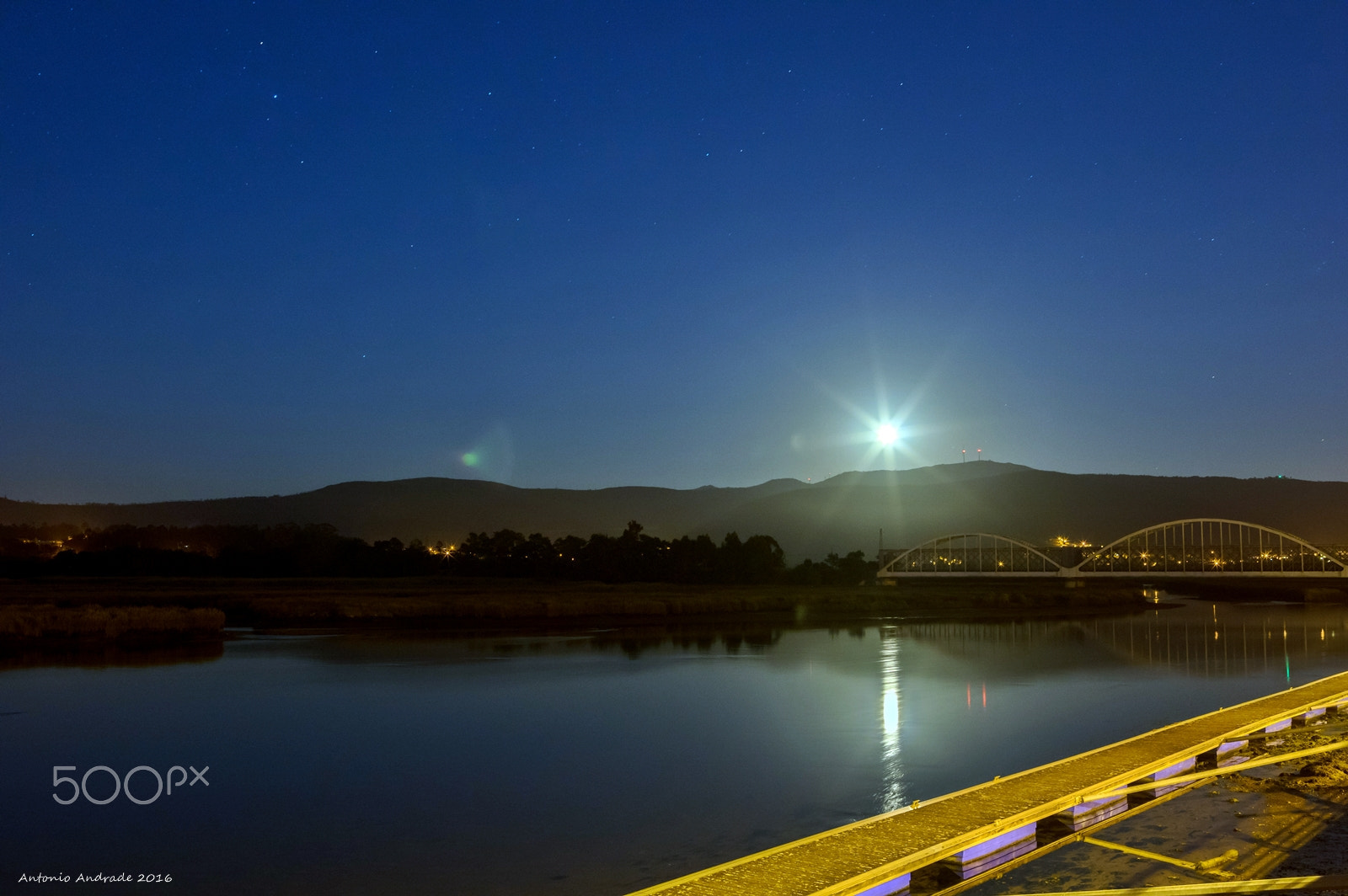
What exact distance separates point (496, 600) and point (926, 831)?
50.0 m

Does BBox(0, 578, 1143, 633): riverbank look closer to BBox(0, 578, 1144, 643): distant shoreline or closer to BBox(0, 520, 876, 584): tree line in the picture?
BBox(0, 578, 1144, 643): distant shoreline

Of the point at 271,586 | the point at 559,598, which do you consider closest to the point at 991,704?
the point at 559,598

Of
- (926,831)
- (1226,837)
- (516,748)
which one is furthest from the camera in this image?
(516,748)

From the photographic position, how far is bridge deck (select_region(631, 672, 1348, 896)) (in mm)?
8508

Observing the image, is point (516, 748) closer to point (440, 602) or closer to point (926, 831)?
point (926, 831)

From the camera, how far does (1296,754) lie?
1341 cm

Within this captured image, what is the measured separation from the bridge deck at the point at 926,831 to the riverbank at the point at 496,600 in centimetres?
3783

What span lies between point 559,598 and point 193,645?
2500 centimetres

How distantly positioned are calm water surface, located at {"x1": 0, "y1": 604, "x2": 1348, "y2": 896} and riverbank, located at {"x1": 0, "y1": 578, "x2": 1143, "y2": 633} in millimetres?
13200

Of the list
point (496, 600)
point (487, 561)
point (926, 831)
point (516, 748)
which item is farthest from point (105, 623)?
point (487, 561)

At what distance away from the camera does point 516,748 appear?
62.4 feet

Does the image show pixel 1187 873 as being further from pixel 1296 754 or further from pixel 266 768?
pixel 266 768

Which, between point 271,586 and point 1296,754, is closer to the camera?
point 1296,754

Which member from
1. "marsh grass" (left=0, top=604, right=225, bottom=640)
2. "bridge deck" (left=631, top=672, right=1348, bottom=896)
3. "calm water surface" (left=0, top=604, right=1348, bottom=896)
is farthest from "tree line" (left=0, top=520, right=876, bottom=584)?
"bridge deck" (left=631, top=672, right=1348, bottom=896)
